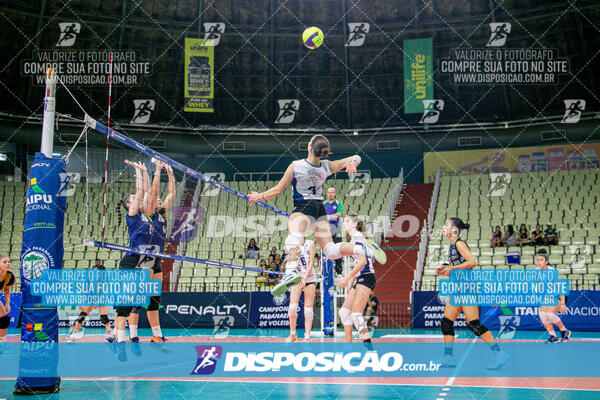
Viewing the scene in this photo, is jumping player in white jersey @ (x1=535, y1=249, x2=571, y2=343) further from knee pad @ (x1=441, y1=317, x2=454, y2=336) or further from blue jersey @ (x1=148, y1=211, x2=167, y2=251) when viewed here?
blue jersey @ (x1=148, y1=211, x2=167, y2=251)

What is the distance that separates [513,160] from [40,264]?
83.6 ft

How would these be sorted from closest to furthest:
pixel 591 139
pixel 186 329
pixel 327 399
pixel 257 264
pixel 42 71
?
pixel 327 399
pixel 186 329
pixel 257 264
pixel 42 71
pixel 591 139

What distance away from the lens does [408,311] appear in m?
19.1

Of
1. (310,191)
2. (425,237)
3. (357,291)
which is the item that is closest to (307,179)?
(310,191)

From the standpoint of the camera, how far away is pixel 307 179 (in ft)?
24.6

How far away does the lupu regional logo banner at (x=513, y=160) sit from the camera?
2786 cm

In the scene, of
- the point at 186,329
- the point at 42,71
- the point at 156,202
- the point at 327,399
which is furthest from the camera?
the point at 42,71

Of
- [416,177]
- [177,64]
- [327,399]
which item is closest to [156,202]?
[327,399]

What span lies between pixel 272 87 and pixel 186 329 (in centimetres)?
1424

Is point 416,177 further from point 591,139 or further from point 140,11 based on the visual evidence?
point 140,11

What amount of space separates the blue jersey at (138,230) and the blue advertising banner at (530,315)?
1089 centimetres

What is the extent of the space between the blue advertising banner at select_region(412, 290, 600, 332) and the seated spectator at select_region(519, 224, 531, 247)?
3624 millimetres

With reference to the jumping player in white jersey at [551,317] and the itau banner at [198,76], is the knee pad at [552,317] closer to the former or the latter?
the jumping player in white jersey at [551,317]

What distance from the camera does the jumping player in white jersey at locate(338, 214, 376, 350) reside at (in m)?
9.95
